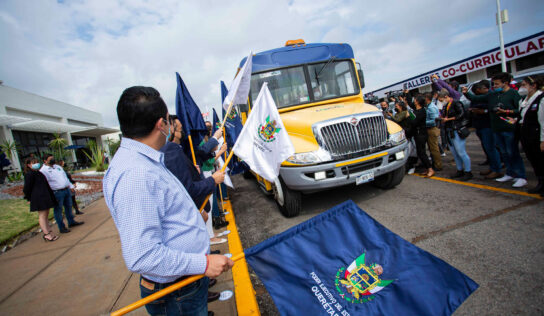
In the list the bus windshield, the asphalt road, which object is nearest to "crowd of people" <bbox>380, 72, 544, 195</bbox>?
the asphalt road

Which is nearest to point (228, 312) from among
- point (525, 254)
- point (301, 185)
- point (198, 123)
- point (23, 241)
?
Result: point (301, 185)

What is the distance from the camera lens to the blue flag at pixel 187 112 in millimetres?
3334

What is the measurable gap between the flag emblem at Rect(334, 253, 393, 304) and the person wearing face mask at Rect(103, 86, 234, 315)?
61 cm

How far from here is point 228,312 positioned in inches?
92.7

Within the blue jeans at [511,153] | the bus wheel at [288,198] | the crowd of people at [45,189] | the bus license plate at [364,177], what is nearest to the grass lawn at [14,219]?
the crowd of people at [45,189]

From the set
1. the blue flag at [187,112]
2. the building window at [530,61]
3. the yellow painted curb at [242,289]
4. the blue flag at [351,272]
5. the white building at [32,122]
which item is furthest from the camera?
the white building at [32,122]

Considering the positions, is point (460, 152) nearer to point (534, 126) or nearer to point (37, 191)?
point (534, 126)

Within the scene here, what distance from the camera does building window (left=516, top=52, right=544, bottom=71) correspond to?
14281 mm

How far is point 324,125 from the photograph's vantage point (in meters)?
3.84

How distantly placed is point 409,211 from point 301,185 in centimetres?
166

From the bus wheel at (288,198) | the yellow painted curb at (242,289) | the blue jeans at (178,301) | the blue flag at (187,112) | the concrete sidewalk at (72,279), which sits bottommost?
the yellow painted curb at (242,289)

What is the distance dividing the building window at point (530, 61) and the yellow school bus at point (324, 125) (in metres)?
16.2

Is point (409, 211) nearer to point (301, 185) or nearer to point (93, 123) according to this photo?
point (301, 185)

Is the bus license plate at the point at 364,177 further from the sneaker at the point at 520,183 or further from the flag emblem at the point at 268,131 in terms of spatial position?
the sneaker at the point at 520,183
